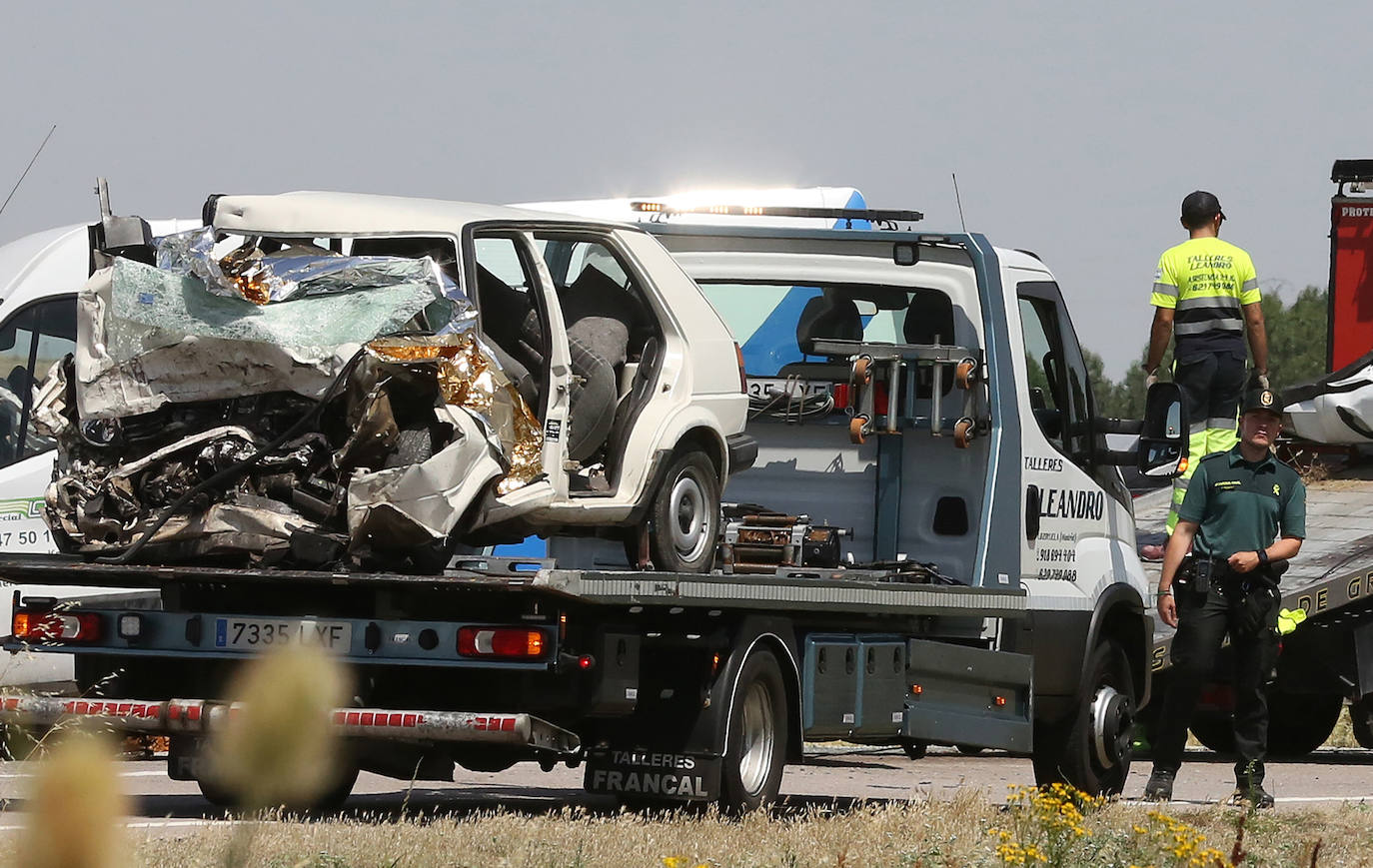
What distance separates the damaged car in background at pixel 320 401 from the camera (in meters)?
6.77

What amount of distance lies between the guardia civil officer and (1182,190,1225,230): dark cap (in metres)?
1.89

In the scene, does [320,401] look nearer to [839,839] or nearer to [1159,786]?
[839,839]

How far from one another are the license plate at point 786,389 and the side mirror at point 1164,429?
158 centimetres

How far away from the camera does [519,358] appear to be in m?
7.71

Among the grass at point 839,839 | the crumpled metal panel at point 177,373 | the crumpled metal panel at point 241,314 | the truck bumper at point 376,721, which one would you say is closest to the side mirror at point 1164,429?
the grass at point 839,839


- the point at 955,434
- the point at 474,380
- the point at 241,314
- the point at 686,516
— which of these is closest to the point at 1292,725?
the point at 955,434

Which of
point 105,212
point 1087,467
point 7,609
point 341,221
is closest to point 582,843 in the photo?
point 341,221

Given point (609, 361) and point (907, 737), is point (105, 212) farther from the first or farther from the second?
point (907, 737)

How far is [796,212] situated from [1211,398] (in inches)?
101

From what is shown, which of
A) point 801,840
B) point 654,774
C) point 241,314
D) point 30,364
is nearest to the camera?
point 801,840

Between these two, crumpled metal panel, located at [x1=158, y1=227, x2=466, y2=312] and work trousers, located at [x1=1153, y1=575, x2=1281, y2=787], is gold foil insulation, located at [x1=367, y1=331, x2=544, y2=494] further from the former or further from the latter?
work trousers, located at [x1=1153, y1=575, x2=1281, y2=787]

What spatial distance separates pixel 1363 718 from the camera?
1302cm

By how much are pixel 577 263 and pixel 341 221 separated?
189 centimetres

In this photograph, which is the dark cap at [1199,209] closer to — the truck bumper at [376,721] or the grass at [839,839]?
the grass at [839,839]
